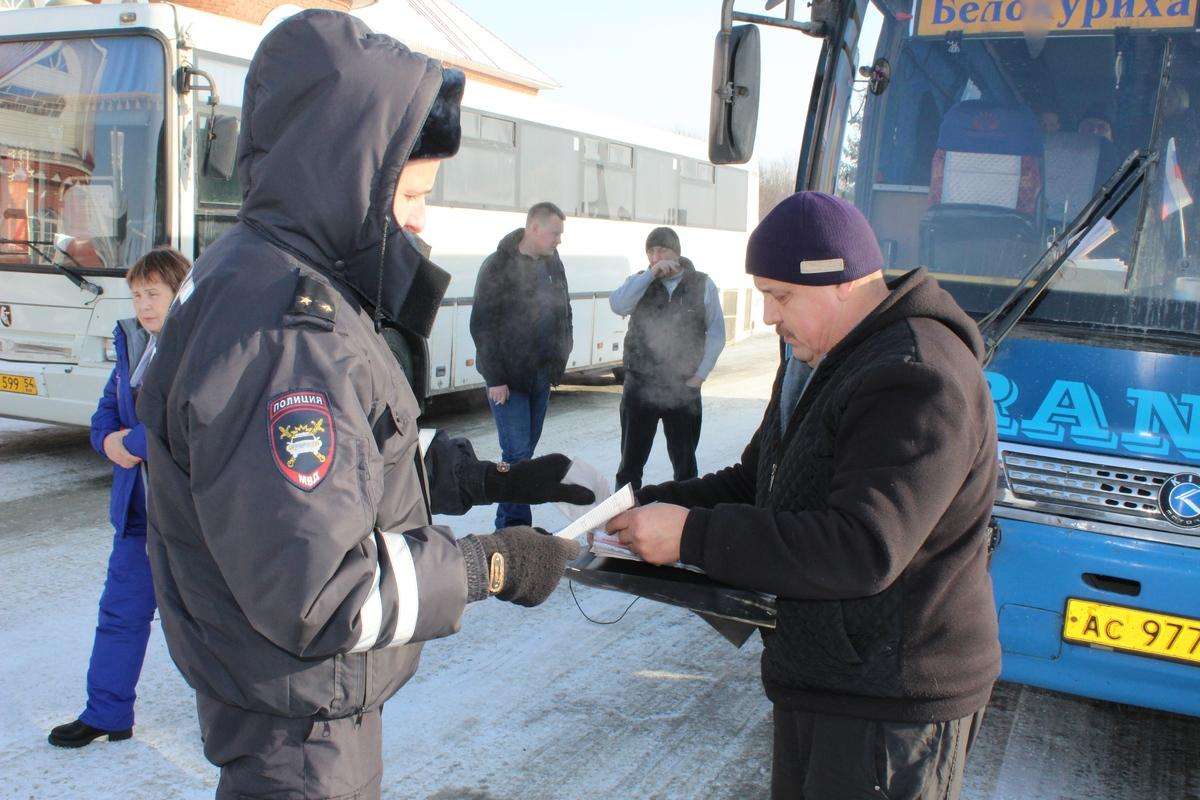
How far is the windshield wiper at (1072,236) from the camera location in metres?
3.61

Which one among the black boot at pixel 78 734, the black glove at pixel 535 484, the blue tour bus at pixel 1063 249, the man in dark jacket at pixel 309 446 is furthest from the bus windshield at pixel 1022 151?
the black boot at pixel 78 734

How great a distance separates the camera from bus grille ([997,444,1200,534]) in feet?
10.5

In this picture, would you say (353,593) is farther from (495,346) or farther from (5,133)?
(5,133)

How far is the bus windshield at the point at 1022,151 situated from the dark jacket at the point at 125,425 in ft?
9.61

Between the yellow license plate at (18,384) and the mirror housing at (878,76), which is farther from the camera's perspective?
the yellow license plate at (18,384)

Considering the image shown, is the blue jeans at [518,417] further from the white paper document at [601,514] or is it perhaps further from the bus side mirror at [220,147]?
the white paper document at [601,514]

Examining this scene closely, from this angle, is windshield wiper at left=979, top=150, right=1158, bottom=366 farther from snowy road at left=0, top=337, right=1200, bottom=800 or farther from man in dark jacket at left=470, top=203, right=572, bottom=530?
man in dark jacket at left=470, top=203, right=572, bottom=530

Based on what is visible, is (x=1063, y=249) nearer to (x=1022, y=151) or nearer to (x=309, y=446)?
(x=1022, y=151)

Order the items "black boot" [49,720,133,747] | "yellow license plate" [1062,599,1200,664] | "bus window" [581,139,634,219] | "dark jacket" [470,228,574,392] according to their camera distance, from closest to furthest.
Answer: "yellow license plate" [1062,599,1200,664]
"black boot" [49,720,133,747]
"dark jacket" [470,228,574,392]
"bus window" [581,139,634,219]

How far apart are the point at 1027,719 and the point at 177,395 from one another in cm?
371

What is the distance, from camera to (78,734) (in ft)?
11.7

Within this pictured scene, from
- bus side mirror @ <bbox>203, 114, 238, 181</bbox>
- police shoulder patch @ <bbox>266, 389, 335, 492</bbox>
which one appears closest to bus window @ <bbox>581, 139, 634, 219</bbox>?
bus side mirror @ <bbox>203, 114, 238, 181</bbox>

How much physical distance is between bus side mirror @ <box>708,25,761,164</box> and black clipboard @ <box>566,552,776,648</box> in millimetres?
2569

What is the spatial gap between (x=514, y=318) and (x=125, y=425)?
2761 mm
